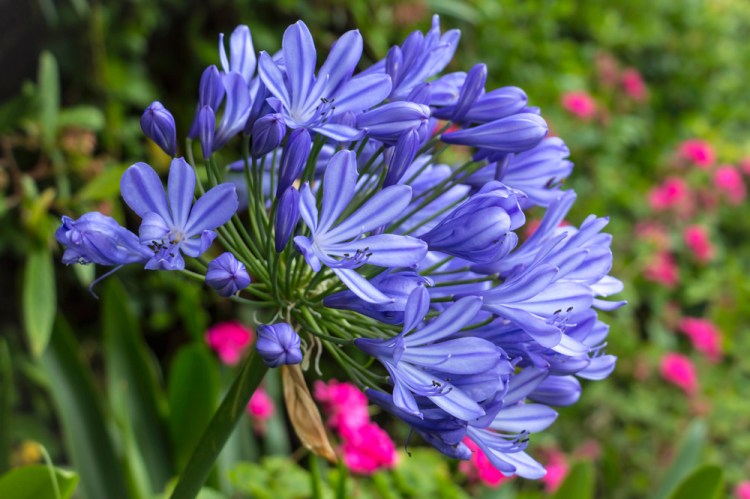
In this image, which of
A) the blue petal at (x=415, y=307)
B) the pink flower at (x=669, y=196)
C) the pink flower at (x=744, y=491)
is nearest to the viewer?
the blue petal at (x=415, y=307)

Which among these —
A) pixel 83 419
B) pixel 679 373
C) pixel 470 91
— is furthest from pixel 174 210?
pixel 679 373

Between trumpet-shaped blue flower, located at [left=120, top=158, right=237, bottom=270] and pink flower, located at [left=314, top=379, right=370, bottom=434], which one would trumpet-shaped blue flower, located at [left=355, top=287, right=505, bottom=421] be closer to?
trumpet-shaped blue flower, located at [left=120, top=158, right=237, bottom=270]

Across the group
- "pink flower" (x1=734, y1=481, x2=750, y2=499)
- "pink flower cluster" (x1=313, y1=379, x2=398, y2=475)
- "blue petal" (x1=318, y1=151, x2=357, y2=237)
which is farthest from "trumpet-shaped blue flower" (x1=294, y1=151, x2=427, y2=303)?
"pink flower" (x1=734, y1=481, x2=750, y2=499)

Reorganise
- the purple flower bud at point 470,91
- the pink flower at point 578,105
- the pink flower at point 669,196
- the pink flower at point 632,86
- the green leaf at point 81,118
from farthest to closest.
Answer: the pink flower at point 632,86, the pink flower at point 669,196, the pink flower at point 578,105, the green leaf at point 81,118, the purple flower bud at point 470,91

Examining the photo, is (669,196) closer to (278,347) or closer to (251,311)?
(251,311)

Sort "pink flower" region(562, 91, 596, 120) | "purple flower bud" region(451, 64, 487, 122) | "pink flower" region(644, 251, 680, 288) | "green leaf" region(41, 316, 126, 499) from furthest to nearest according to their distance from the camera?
"pink flower" region(644, 251, 680, 288) < "pink flower" region(562, 91, 596, 120) < "green leaf" region(41, 316, 126, 499) < "purple flower bud" region(451, 64, 487, 122)

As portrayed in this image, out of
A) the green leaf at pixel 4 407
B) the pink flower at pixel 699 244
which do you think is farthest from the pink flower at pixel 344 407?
the pink flower at pixel 699 244

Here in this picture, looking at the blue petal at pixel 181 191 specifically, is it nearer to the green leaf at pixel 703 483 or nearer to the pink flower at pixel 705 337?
the green leaf at pixel 703 483
